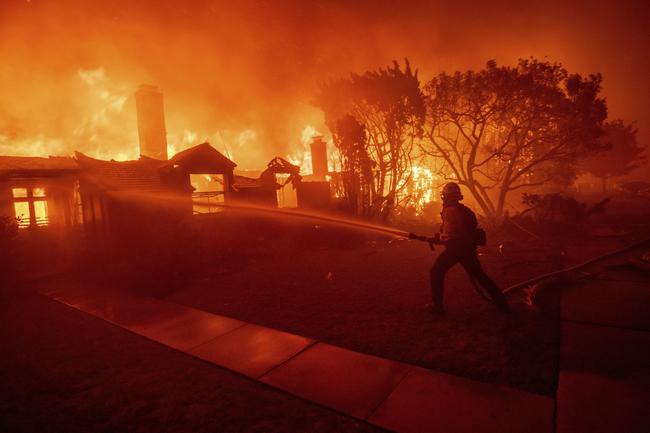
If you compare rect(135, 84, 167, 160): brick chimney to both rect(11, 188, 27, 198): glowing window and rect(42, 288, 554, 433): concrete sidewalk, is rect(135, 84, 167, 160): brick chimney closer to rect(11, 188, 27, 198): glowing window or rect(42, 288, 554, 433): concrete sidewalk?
rect(11, 188, 27, 198): glowing window

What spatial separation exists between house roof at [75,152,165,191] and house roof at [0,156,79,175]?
769mm

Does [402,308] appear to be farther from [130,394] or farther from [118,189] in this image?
[118,189]

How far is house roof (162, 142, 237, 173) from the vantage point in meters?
14.7

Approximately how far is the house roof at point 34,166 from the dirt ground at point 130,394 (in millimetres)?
10484

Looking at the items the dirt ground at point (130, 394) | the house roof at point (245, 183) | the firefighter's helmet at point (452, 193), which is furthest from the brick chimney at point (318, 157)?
the dirt ground at point (130, 394)

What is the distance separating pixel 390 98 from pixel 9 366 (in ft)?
59.3

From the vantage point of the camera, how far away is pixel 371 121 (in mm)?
19891

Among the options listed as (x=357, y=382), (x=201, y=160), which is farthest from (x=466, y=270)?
(x=201, y=160)

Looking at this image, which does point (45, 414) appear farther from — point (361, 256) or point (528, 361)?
point (361, 256)

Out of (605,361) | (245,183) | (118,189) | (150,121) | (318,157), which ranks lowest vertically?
(605,361)

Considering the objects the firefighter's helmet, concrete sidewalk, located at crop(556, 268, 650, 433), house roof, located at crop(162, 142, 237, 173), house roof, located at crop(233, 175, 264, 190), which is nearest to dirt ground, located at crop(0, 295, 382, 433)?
concrete sidewalk, located at crop(556, 268, 650, 433)

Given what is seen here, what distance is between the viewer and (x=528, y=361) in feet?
13.0

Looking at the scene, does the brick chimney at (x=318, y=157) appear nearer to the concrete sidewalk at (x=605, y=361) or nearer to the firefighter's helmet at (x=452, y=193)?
the firefighter's helmet at (x=452, y=193)

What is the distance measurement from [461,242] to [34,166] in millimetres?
16499
